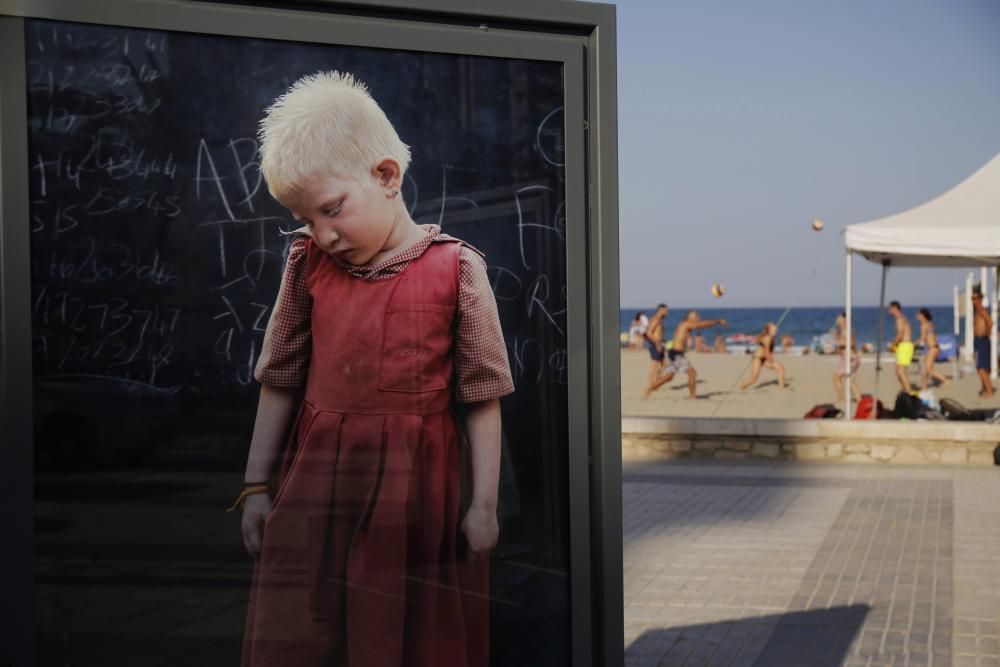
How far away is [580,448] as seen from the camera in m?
2.88

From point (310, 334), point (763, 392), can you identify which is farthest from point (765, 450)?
point (763, 392)

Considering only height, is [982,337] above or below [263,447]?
below

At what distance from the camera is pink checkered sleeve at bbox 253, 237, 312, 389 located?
265cm

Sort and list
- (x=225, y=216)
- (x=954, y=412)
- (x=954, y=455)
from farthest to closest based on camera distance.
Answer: (x=954, y=412), (x=954, y=455), (x=225, y=216)

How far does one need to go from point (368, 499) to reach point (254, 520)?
0.93 ft

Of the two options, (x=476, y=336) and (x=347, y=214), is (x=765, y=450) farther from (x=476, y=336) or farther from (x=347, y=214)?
(x=347, y=214)

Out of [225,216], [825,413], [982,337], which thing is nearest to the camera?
[225,216]

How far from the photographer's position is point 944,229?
41.3 ft

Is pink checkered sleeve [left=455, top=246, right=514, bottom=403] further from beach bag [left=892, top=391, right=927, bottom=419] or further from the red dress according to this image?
beach bag [left=892, top=391, right=927, bottom=419]

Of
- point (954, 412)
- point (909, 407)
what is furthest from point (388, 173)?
point (954, 412)

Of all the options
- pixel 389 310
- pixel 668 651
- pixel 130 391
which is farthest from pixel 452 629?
pixel 668 651

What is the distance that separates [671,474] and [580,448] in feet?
28.4

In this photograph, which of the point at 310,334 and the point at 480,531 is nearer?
the point at 310,334

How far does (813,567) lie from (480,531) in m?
5.04
